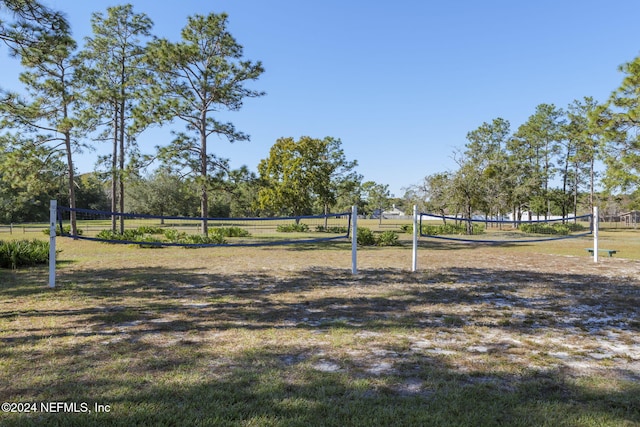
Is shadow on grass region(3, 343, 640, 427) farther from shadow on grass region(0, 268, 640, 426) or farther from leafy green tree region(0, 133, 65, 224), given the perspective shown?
leafy green tree region(0, 133, 65, 224)

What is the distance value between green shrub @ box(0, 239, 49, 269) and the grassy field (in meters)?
3.16

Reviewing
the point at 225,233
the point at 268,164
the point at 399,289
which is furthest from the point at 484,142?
the point at 399,289

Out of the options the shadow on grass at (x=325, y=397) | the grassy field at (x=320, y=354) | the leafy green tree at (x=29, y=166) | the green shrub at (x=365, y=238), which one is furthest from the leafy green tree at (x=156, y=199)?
the shadow on grass at (x=325, y=397)

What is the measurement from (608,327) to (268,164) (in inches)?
1274

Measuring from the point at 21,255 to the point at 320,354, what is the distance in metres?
10.3

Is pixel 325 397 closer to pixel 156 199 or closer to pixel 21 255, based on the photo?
pixel 21 255

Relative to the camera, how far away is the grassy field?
2480 mm

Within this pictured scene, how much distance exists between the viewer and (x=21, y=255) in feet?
32.6

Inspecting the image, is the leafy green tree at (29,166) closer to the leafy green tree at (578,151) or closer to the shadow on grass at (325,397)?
the shadow on grass at (325,397)

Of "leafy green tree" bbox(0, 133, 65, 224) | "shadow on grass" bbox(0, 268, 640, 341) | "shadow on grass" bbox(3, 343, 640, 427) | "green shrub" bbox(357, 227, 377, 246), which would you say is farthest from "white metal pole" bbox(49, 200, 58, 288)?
"leafy green tree" bbox(0, 133, 65, 224)

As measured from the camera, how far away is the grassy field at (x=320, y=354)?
2480mm

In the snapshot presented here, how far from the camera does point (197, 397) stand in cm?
263

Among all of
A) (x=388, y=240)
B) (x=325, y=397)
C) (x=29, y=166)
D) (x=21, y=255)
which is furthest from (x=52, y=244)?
(x=29, y=166)

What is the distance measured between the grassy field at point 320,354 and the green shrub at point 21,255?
316cm
